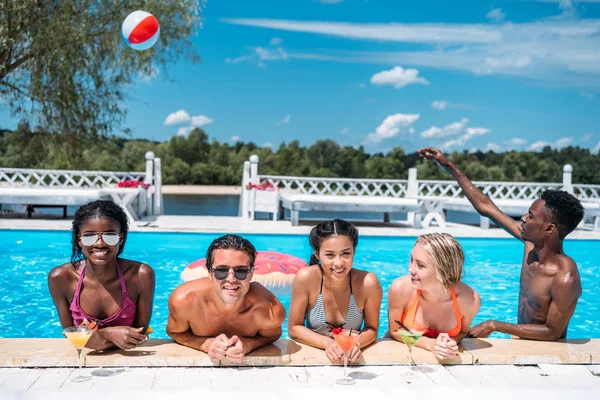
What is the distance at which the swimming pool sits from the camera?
6219 mm

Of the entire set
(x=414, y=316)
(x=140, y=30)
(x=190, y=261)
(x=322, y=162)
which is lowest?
(x=190, y=261)

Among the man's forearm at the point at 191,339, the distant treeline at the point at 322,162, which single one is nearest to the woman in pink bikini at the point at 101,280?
the man's forearm at the point at 191,339

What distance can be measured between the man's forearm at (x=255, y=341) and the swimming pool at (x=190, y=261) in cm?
274

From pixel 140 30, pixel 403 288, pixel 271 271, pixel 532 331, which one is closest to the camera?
pixel 403 288

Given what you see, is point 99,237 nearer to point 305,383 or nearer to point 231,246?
point 231,246

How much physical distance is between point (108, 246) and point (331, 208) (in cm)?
931

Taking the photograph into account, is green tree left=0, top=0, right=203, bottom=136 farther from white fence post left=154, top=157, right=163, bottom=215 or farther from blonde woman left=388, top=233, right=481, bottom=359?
blonde woman left=388, top=233, right=481, bottom=359

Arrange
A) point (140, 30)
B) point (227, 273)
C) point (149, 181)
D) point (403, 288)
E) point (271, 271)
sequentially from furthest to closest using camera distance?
point (149, 181), point (140, 30), point (271, 271), point (403, 288), point (227, 273)

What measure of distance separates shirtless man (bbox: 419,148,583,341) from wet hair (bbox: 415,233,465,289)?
54cm

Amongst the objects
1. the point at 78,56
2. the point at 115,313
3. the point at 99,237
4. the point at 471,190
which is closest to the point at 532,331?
the point at 471,190

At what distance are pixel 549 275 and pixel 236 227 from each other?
8724 millimetres

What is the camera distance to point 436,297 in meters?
3.05

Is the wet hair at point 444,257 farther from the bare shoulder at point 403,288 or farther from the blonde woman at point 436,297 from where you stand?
the bare shoulder at point 403,288

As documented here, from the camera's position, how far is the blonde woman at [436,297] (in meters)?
2.91
